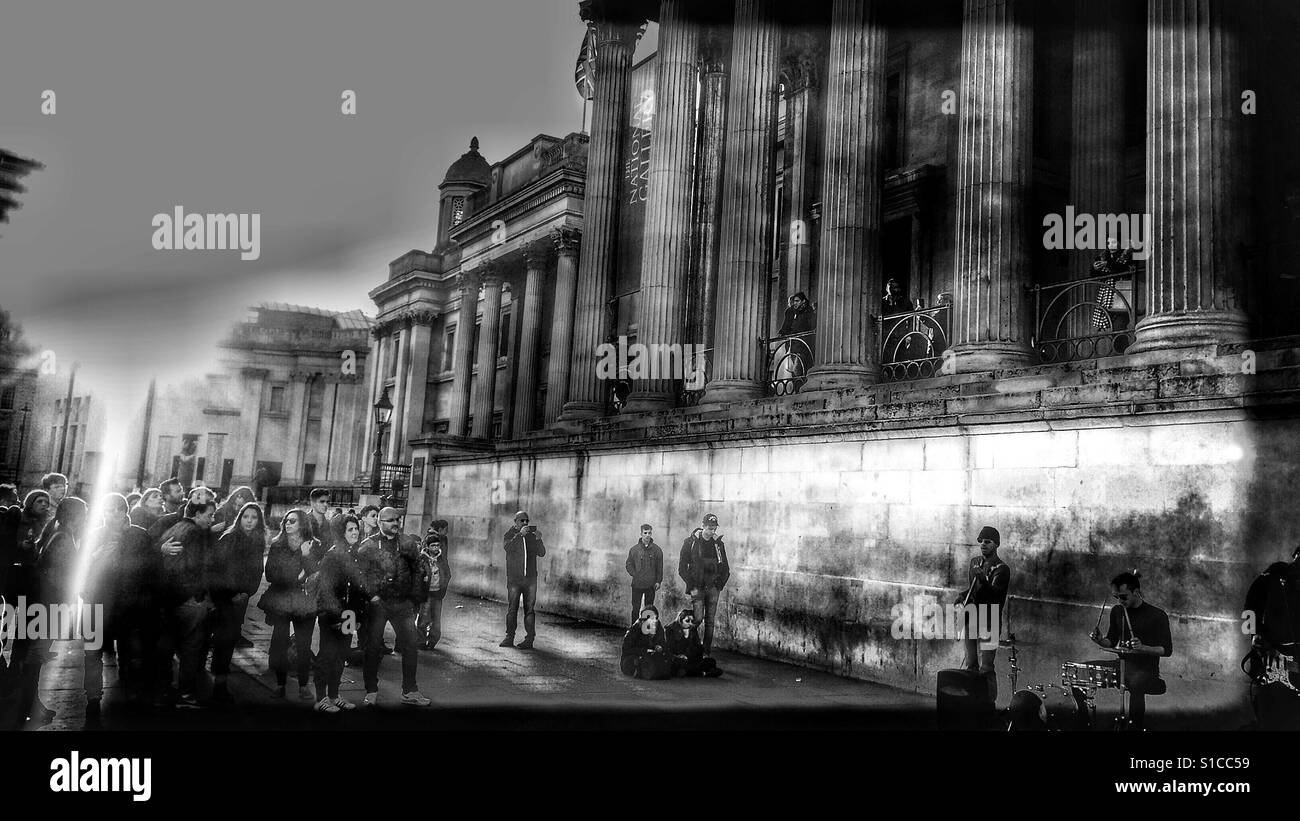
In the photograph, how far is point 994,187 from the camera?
39.3ft

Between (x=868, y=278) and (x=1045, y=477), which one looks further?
(x=868, y=278)

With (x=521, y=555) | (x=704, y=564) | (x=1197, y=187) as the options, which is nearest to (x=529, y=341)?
(x=521, y=555)

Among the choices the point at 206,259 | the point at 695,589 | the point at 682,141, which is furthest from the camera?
the point at 682,141

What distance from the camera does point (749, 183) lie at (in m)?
16.4

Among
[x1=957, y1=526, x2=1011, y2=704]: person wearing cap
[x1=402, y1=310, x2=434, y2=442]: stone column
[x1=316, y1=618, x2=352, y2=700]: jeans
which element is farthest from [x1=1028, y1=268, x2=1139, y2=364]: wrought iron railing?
[x1=402, y1=310, x2=434, y2=442]: stone column

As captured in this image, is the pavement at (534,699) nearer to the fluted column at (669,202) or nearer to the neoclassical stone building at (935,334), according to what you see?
the neoclassical stone building at (935,334)

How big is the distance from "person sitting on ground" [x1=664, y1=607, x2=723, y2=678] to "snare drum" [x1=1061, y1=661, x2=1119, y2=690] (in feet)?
15.6

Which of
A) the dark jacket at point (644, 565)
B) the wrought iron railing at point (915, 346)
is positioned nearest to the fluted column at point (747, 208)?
the wrought iron railing at point (915, 346)

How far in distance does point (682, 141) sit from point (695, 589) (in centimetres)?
977

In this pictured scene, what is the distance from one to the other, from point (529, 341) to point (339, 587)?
24.4 m

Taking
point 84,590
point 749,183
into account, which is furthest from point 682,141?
point 84,590

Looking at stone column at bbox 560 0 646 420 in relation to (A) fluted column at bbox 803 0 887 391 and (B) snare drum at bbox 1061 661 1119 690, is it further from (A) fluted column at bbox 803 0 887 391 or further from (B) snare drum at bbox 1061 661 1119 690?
(B) snare drum at bbox 1061 661 1119 690

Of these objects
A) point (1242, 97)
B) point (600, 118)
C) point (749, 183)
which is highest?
point (600, 118)

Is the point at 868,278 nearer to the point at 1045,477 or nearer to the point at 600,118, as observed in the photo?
the point at 1045,477
